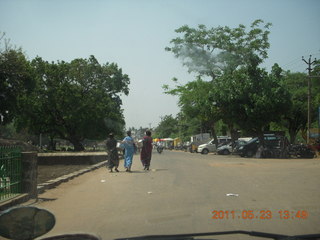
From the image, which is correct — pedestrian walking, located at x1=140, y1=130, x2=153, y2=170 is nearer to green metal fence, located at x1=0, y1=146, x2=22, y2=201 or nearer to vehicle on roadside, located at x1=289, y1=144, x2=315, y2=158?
green metal fence, located at x1=0, y1=146, x2=22, y2=201

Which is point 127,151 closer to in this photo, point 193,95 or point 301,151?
point 301,151

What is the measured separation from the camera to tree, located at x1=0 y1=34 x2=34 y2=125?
29.1 metres

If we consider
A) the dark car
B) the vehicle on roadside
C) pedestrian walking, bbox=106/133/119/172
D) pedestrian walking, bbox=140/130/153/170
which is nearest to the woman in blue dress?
pedestrian walking, bbox=106/133/119/172

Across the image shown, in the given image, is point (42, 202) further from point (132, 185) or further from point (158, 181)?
point (158, 181)

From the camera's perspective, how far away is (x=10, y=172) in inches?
336

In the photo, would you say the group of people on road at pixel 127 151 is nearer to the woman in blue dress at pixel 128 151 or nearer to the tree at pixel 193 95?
the woman in blue dress at pixel 128 151

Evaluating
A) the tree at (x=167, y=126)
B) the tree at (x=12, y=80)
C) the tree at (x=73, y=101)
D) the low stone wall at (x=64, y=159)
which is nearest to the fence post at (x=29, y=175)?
the low stone wall at (x=64, y=159)

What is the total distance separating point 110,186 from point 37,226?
7.41 m

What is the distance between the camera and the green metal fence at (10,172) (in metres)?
8.20

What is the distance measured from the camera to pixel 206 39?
132ft
